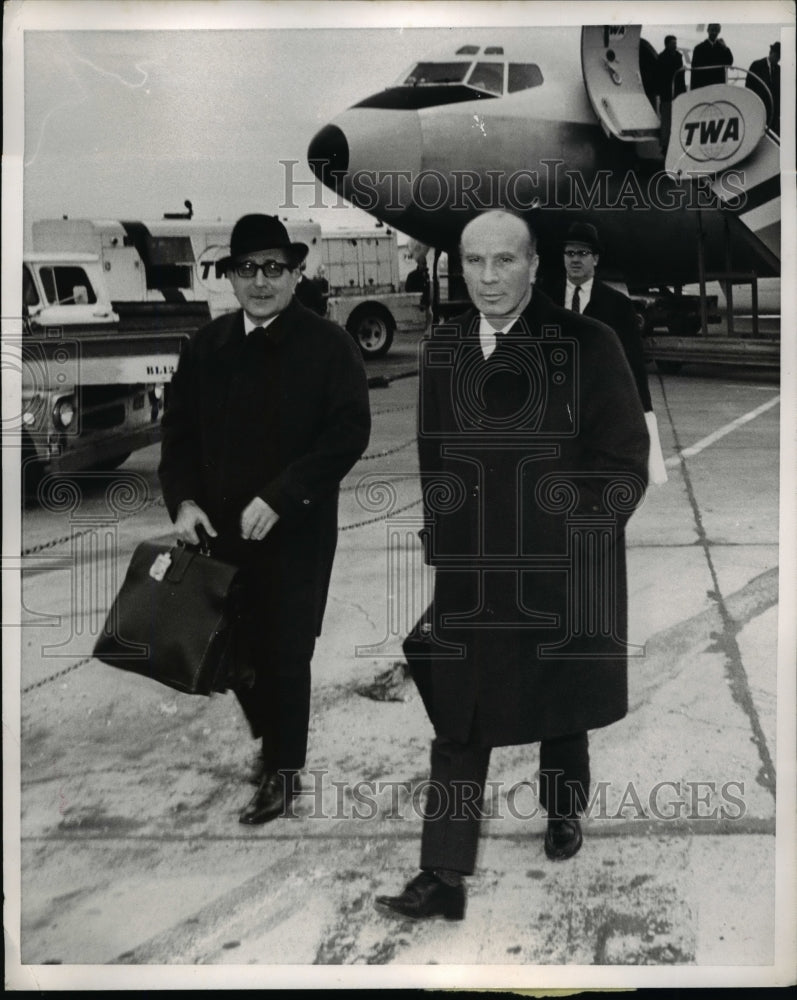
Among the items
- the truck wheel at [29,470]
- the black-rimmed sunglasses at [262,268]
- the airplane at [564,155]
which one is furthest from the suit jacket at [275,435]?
the airplane at [564,155]

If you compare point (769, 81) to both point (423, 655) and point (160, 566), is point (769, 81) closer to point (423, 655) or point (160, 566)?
point (423, 655)

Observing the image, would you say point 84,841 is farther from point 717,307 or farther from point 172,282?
point 717,307

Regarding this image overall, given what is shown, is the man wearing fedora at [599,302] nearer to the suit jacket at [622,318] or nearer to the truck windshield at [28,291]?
the suit jacket at [622,318]

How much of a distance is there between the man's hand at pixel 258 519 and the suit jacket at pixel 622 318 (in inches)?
49.0

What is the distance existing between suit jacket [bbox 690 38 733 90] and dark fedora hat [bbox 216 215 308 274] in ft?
5.18

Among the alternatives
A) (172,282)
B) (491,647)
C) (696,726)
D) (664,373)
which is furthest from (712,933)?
(172,282)

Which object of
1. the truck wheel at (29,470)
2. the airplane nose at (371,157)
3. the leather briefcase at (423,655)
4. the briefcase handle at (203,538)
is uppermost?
the airplane nose at (371,157)

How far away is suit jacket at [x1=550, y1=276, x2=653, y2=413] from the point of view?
3.72 meters

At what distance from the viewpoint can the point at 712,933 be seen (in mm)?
3664

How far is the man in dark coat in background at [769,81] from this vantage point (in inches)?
147

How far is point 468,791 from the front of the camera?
3605 millimetres

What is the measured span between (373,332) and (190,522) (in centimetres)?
91

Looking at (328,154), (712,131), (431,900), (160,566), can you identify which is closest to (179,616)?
(160,566)

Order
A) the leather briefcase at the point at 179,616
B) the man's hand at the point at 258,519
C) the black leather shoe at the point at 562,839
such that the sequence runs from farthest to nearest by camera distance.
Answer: the black leather shoe at the point at 562,839 → the man's hand at the point at 258,519 → the leather briefcase at the point at 179,616
